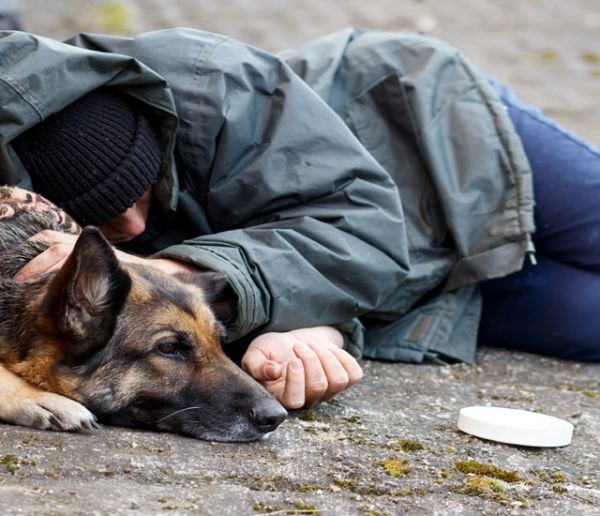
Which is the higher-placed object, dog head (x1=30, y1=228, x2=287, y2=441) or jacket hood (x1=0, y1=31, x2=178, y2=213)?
jacket hood (x1=0, y1=31, x2=178, y2=213)

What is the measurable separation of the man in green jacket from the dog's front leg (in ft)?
2.00

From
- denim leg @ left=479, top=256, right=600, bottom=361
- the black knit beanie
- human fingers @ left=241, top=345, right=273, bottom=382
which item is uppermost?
the black knit beanie

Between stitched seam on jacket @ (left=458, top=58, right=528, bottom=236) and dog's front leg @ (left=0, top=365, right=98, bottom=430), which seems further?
stitched seam on jacket @ (left=458, top=58, right=528, bottom=236)

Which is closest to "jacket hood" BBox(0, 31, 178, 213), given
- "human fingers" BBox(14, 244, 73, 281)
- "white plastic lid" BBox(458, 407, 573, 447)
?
"human fingers" BBox(14, 244, 73, 281)

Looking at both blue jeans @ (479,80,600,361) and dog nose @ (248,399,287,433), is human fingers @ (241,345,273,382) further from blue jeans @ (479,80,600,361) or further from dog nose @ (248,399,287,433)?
blue jeans @ (479,80,600,361)

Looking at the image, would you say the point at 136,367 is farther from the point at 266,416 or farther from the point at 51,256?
the point at 51,256

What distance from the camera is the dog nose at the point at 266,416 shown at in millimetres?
3859

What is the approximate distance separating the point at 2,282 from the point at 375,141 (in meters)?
2.52

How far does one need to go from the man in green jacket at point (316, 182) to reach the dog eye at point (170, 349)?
490mm

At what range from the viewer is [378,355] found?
5801 mm

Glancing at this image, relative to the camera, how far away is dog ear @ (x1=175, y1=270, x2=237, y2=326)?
4.29m

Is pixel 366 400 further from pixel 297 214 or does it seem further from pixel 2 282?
pixel 2 282

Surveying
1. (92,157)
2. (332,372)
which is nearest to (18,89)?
(92,157)

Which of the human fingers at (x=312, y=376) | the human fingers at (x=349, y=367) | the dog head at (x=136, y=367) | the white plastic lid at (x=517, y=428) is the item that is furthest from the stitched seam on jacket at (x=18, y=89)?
the white plastic lid at (x=517, y=428)
